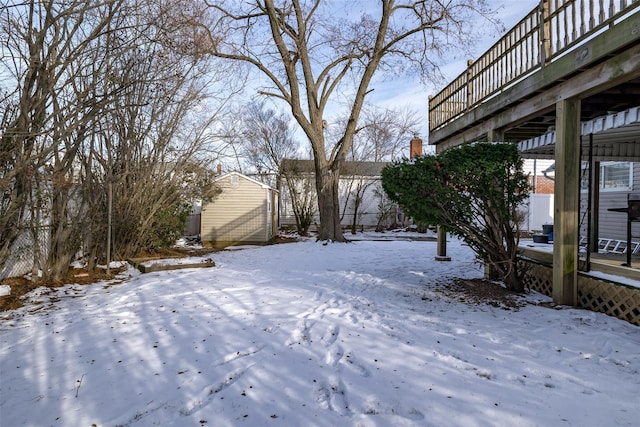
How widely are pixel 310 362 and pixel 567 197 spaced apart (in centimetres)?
375

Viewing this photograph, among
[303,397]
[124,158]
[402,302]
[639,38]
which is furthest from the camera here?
[124,158]

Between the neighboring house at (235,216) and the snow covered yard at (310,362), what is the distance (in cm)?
918

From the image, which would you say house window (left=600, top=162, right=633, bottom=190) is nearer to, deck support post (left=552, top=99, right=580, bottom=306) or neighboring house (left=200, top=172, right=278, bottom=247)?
deck support post (left=552, top=99, right=580, bottom=306)

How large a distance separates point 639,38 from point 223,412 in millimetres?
4502

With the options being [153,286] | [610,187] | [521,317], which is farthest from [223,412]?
[610,187]

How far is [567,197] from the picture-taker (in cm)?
461

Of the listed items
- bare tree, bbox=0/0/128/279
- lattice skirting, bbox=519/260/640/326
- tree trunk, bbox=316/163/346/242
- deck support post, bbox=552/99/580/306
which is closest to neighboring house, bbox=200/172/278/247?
tree trunk, bbox=316/163/346/242

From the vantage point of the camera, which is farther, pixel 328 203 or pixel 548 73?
pixel 328 203

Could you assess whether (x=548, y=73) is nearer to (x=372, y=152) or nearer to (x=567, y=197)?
(x=567, y=197)

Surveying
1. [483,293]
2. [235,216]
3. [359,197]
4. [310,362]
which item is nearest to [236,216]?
[235,216]

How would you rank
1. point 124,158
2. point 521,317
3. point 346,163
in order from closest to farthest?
point 521,317 < point 124,158 < point 346,163

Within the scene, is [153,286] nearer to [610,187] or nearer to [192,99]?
[192,99]

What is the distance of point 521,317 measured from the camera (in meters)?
4.30

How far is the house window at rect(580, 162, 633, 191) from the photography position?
8.54 meters
